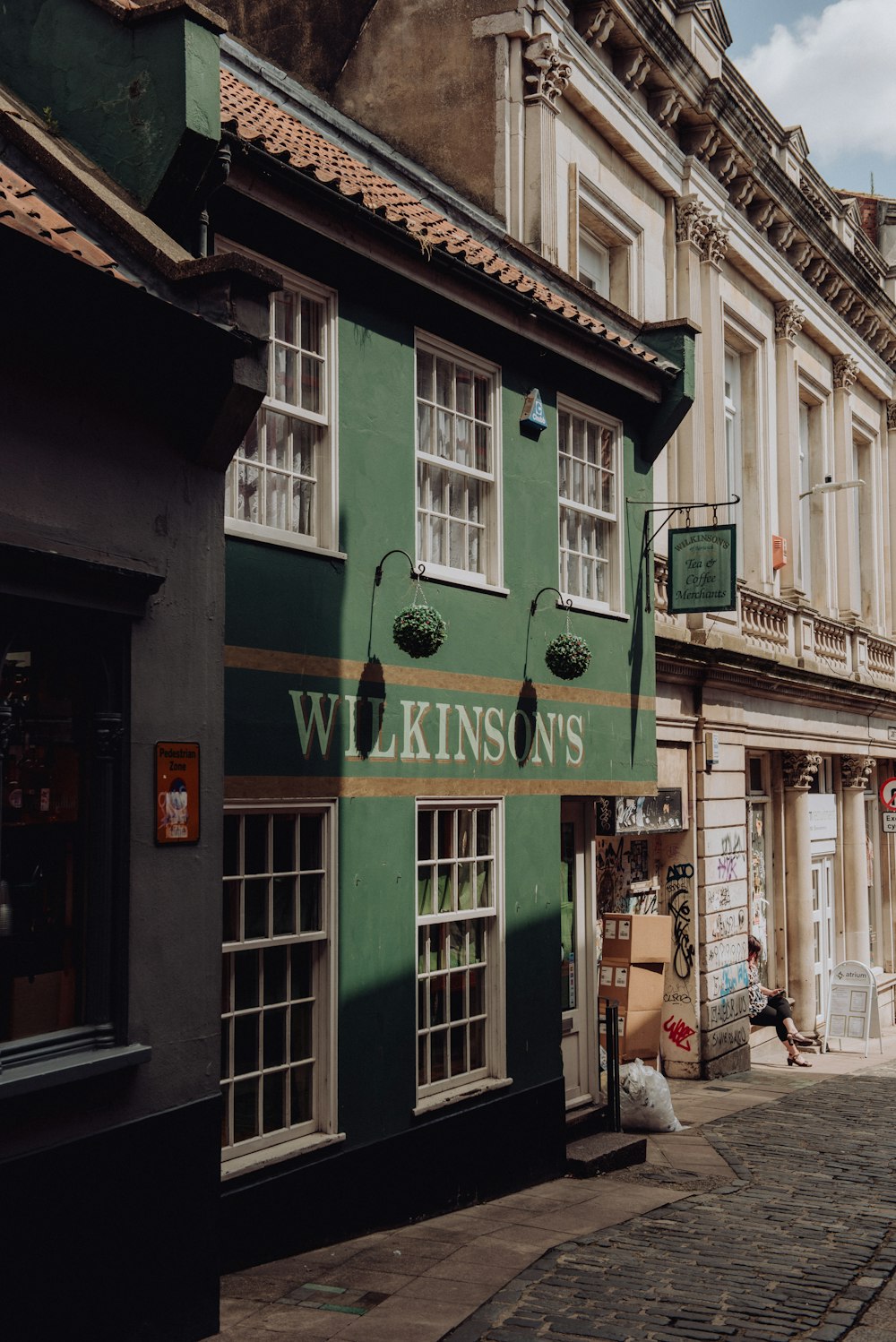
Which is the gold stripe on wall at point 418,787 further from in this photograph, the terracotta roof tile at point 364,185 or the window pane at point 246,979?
the terracotta roof tile at point 364,185

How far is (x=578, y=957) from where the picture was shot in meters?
13.2

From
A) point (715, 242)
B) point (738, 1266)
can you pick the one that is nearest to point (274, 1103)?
point (738, 1266)

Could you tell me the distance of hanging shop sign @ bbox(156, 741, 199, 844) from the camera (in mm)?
7152

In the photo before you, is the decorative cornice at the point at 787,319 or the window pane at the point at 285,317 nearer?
the window pane at the point at 285,317

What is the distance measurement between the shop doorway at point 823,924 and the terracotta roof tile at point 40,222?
→ 19265 millimetres

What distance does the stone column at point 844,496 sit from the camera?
88.6ft

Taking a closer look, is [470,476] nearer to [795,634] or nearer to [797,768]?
[797,768]

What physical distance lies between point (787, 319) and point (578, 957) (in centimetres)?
1414

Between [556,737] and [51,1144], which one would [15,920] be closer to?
[51,1144]

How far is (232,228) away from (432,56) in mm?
9225

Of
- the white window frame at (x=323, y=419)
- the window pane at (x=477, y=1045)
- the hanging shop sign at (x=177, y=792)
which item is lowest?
the window pane at (x=477, y=1045)

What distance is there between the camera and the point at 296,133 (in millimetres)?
10539

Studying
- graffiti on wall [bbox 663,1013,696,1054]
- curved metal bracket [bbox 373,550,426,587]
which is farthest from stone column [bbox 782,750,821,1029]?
curved metal bracket [bbox 373,550,426,587]

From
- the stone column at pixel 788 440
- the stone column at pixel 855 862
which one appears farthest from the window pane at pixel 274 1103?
the stone column at pixel 855 862
